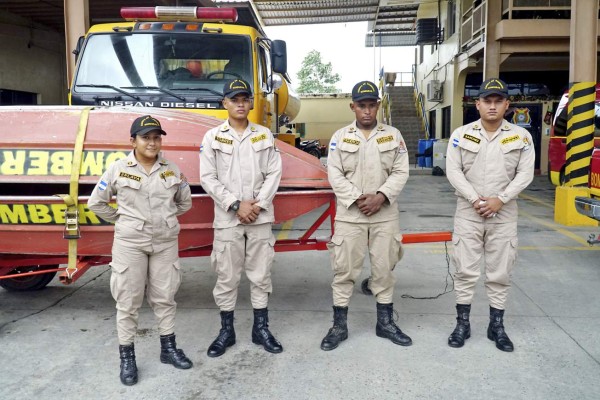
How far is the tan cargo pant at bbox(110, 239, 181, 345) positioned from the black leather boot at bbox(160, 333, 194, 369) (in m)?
0.05

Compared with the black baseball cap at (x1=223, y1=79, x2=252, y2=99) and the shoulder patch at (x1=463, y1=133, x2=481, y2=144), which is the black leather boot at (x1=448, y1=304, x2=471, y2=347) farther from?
the black baseball cap at (x1=223, y1=79, x2=252, y2=99)

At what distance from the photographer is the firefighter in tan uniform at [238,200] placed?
383 centimetres

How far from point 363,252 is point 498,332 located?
1076 millimetres

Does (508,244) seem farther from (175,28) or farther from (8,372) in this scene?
(175,28)


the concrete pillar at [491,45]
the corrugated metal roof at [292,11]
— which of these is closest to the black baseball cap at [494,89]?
the corrugated metal roof at [292,11]

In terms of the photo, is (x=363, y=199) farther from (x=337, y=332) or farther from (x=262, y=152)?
(x=337, y=332)

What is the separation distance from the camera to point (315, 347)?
12.9 ft

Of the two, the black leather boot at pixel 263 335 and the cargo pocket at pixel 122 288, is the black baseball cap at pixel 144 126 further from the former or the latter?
the black leather boot at pixel 263 335

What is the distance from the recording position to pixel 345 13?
21.0 m

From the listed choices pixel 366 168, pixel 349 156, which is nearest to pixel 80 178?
pixel 349 156

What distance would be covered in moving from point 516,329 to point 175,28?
181 inches

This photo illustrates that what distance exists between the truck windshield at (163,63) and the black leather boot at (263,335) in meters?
2.69

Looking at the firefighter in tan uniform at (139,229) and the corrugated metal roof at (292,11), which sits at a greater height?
the corrugated metal roof at (292,11)

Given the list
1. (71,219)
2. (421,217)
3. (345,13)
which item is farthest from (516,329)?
(345,13)
